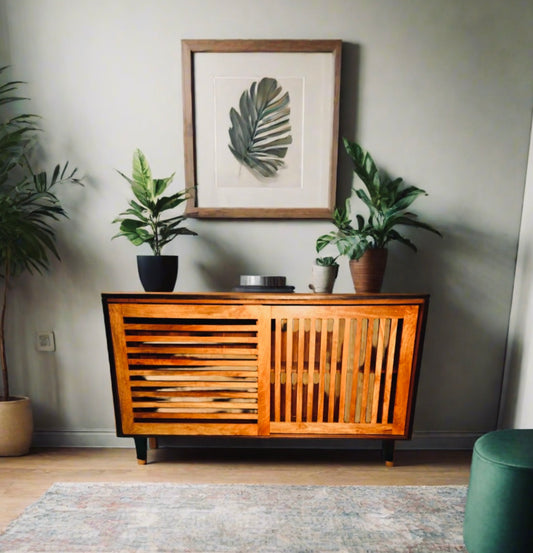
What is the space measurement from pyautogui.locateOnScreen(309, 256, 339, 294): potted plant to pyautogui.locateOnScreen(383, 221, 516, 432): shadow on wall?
0.38 meters

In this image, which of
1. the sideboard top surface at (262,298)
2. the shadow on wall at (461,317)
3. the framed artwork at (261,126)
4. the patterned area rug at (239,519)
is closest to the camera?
the patterned area rug at (239,519)

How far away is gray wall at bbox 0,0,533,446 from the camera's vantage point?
65.9 inches

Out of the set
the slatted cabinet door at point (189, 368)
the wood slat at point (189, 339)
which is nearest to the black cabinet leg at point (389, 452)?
the slatted cabinet door at point (189, 368)

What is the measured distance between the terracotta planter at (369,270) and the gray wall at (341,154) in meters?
0.20

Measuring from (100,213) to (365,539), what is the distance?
5.65 feet

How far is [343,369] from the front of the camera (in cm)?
151

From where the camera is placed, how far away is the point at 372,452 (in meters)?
1.81

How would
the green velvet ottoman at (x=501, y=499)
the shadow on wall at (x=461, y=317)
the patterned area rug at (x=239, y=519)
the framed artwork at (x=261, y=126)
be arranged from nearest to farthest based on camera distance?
the green velvet ottoman at (x=501, y=499) < the patterned area rug at (x=239, y=519) < the framed artwork at (x=261, y=126) < the shadow on wall at (x=461, y=317)

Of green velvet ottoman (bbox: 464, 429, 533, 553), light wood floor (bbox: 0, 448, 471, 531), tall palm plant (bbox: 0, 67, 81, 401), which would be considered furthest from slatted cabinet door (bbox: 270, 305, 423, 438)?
tall palm plant (bbox: 0, 67, 81, 401)

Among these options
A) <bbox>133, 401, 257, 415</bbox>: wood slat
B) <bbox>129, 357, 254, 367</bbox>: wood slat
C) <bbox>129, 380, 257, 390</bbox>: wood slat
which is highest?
<bbox>129, 357, 254, 367</bbox>: wood slat

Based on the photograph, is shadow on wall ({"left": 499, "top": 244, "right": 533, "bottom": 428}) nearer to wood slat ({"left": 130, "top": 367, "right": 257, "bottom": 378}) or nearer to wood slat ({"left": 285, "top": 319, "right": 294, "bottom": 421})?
wood slat ({"left": 285, "top": 319, "right": 294, "bottom": 421})

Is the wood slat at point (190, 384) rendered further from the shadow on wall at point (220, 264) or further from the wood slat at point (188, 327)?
the shadow on wall at point (220, 264)

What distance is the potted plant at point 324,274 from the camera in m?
1.56

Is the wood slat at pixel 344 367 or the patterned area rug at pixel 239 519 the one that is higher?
the wood slat at pixel 344 367
